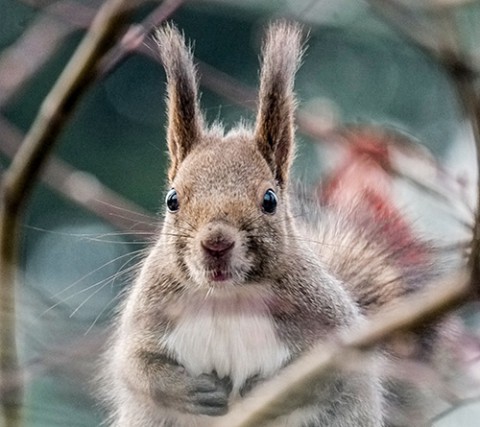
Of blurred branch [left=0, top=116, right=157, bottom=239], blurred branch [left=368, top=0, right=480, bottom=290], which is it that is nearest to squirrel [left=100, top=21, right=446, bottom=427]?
blurred branch [left=0, top=116, right=157, bottom=239]

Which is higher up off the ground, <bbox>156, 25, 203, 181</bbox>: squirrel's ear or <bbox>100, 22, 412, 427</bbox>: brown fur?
<bbox>156, 25, 203, 181</bbox>: squirrel's ear

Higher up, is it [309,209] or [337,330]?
[309,209]

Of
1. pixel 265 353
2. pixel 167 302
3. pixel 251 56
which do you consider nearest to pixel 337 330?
pixel 265 353

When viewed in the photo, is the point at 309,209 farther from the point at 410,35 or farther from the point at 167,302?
the point at 410,35

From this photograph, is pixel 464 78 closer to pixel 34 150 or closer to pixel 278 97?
pixel 34 150

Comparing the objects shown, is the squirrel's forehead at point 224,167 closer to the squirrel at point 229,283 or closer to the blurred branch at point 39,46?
the squirrel at point 229,283

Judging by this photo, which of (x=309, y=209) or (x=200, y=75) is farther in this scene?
(x=309, y=209)

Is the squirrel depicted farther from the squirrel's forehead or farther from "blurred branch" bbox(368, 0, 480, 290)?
"blurred branch" bbox(368, 0, 480, 290)

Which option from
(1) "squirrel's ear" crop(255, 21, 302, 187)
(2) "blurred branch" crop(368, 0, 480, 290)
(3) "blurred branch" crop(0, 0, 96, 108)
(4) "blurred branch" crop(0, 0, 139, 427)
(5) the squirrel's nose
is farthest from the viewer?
(1) "squirrel's ear" crop(255, 21, 302, 187)
